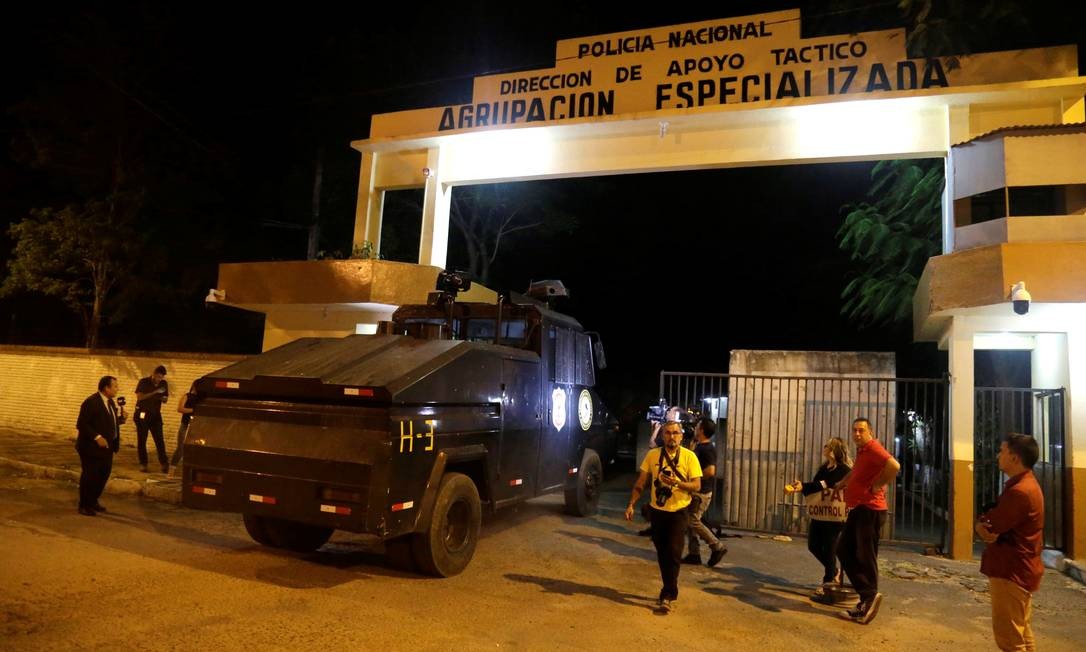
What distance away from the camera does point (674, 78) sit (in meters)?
10.6

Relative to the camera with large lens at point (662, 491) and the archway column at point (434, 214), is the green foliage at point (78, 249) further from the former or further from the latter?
the camera with large lens at point (662, 491)

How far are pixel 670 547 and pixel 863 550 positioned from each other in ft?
5.17

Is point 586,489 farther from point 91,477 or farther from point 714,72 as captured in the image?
point 714,72

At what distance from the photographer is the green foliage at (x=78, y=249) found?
Answer: 16.2 metres

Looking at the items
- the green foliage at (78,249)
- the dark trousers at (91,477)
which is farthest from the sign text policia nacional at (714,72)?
the green foliage at (78,249)

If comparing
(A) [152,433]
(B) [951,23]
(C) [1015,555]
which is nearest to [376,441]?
(C) [1015,555]

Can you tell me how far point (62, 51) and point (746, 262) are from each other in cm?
2380

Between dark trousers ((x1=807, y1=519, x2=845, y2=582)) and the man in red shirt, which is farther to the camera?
dark trousers ((x1=807, y1=519, x2=845, y2=582))

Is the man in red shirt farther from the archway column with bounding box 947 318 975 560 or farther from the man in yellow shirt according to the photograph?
the archway column with bounding box 947 318 975 560

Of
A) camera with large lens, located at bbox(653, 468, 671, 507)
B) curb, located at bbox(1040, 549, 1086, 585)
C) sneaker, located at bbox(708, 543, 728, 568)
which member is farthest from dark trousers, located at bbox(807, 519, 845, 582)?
curb, located at bbox(1040, 549, 1086, 585)

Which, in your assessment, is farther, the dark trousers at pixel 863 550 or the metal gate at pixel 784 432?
the metal gate at pixel 784 432

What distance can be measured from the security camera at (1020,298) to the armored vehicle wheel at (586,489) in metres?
5.25

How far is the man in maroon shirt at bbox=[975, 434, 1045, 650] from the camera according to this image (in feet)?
13.3

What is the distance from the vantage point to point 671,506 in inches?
224
